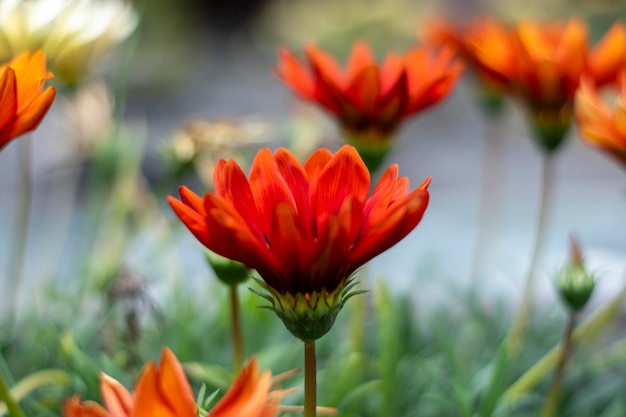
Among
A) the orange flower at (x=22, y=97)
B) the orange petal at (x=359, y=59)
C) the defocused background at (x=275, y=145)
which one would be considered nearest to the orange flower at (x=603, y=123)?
the defocused background at (x=275, y=145)

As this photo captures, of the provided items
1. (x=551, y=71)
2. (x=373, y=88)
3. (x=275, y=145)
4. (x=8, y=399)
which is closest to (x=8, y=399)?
(x=8, y=399)

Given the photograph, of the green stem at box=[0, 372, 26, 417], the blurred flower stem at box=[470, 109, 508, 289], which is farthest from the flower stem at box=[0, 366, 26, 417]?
the blurred flower stem at box=[470, 109, 508, 289]

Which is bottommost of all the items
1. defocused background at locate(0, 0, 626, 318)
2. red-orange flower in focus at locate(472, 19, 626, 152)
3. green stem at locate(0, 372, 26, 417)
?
defocused background at locate(0, 0, 626, 318)

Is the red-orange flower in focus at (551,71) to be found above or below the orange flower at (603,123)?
below

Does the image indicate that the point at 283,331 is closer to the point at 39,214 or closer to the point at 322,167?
the point at 322,167

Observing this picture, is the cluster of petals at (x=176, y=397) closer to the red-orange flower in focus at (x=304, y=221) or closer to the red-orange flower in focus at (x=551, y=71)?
the red-orange flower in focus at (x=304, y=221)

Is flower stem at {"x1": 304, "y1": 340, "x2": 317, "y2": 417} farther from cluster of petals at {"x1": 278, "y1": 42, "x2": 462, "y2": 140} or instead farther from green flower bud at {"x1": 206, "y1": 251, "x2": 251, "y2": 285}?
cluster of petals at {"x1": 278, "y1": 42, "x2": 462, "y2": 140}
